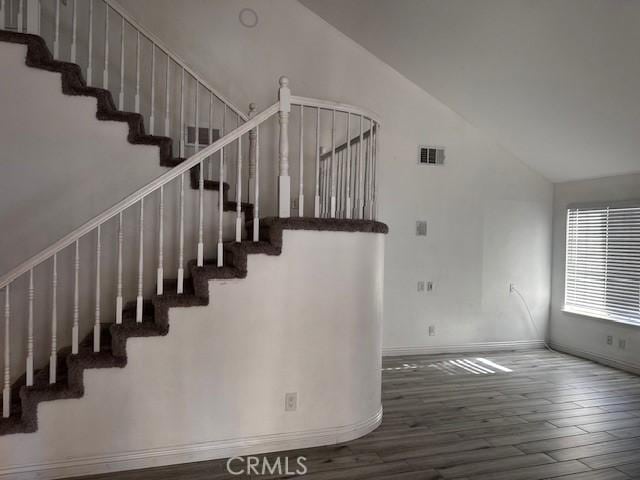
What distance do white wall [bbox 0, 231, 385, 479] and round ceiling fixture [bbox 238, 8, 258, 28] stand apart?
288 cm

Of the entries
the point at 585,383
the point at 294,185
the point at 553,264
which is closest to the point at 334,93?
the point at 294,185

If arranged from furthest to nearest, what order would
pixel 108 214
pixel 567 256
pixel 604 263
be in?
pixel 567 256, pixel 604 263, pixel 108 214

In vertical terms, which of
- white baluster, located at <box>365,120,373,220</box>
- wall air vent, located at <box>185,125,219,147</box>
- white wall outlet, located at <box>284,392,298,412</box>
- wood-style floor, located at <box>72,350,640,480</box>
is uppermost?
wall air vent, located at <box>185,125,219,147</box>

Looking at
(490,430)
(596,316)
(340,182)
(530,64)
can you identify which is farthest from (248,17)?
(596,316)

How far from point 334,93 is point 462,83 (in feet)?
4.49

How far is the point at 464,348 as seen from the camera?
5246mm

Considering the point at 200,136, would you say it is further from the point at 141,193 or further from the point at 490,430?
the point at 490,430

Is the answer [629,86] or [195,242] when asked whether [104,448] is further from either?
[629,86]

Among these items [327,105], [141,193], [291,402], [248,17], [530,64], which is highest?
[248,17]

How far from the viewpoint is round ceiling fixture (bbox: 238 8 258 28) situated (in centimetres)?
444

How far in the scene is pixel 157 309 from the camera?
2557mm
